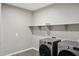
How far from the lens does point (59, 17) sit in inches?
67.0

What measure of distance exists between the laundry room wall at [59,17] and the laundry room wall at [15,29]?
0.25m

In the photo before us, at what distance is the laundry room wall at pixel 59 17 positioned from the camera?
149cm

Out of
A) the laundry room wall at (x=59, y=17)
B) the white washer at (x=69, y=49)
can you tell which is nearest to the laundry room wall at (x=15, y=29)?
the laundry room wall at (x=59, y=17)

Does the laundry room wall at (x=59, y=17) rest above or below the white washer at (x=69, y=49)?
above

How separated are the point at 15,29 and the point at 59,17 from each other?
1.27m

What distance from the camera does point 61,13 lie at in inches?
65.4

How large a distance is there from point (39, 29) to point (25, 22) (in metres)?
0.49

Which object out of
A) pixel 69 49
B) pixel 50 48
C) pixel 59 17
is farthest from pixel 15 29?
pixel 69 49

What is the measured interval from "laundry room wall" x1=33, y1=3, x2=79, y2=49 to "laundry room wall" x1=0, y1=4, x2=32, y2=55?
246mm

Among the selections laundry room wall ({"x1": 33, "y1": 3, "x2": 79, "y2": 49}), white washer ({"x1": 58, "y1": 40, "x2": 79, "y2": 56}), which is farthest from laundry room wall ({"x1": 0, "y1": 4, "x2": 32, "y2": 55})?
white washer ({"x1": 58, "y1": 40, "x2": 79, "y2": 56})

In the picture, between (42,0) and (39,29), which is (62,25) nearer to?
(39,29)

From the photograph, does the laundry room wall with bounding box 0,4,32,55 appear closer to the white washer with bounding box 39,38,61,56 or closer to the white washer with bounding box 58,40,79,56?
the white washer with bounding box 39,38,61,56

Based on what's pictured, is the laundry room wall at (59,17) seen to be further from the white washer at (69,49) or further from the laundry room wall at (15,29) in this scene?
the white washer at (69,49)

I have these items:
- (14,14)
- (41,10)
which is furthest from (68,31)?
(14,14)
